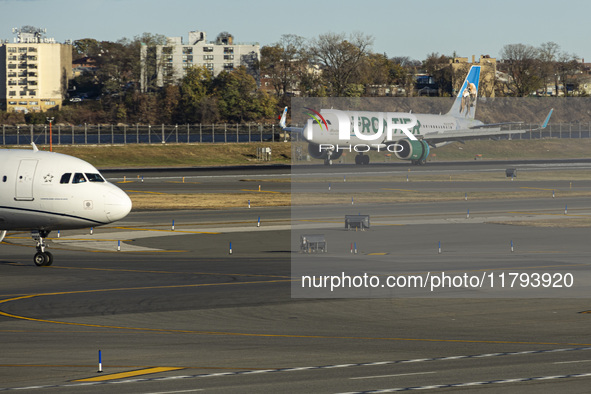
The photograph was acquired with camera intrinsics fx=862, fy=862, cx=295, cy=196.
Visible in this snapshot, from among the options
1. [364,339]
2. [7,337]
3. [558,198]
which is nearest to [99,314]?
[7,337]

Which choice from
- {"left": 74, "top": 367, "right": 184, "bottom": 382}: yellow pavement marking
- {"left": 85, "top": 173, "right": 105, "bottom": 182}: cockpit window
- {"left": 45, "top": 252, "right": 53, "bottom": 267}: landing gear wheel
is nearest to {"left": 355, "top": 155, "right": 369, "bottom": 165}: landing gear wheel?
{"left": 85, "top": 173, "right": 105, "bottom": 182}: cockpit window

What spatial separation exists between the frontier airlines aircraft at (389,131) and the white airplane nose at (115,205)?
2497 inches

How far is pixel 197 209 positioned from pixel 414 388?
51.7 meters

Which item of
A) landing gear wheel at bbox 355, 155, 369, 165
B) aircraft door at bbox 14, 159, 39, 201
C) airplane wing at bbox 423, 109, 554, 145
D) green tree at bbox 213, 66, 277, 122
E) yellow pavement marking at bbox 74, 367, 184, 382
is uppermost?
green tree at bbox 213, 66, 277, 122

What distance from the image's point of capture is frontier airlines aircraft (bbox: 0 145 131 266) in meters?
39.6

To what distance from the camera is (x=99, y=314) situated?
2983cm

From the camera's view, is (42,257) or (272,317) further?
(42,257)

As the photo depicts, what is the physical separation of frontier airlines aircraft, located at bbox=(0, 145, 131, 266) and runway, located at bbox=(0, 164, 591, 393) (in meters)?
2.43

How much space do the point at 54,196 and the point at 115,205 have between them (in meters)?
2.81

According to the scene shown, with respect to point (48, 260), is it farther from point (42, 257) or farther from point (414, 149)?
point (414, 149)

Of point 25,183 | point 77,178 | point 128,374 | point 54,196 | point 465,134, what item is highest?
point 465,134

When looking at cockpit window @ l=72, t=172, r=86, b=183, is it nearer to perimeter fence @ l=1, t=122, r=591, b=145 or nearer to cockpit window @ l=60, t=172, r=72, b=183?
cockpit window @ l=60, t=172, r=72, b=183

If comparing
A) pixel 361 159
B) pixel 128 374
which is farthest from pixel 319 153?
pixel 128 374

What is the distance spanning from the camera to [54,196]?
3959 cm
